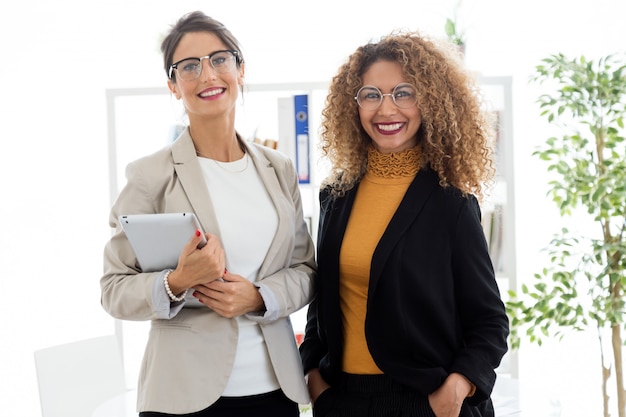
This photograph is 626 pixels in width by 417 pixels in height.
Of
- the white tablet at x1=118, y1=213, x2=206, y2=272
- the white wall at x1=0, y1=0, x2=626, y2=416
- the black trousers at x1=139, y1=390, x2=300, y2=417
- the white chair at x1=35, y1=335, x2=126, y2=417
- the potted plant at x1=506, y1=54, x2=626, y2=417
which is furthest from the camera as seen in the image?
the white wall at x1=0, y1=0, x2=626, y2=416

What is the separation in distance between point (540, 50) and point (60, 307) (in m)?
3.46

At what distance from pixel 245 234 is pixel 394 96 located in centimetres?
52

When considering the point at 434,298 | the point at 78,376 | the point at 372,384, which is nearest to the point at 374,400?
the point at 372,384

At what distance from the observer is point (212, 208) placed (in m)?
1.84

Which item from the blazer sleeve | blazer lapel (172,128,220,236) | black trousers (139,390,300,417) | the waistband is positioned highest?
blazer lapel (172,128,220,236)

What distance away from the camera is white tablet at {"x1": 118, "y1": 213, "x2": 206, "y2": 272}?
168 centimetres

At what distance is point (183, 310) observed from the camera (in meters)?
1.85

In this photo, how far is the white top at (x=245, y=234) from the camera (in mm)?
1825

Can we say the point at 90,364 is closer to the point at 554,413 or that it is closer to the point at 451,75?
the point at 554,413

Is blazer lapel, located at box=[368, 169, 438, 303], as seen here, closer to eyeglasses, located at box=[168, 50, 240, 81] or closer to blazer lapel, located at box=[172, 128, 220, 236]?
blazer lapel, located at box=[172, 128, 220, 236]

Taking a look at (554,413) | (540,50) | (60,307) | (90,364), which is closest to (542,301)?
(554,413)

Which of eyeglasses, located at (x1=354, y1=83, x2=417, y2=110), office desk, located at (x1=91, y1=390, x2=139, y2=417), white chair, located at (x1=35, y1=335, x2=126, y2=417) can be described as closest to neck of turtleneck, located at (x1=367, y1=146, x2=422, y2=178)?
eyeglasses, located at (x1=354, y1=83, x2=417, y2=110)

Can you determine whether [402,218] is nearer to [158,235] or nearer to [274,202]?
[274,202]

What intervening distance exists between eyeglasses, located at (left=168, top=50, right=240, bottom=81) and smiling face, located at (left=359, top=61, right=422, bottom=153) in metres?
0.37
